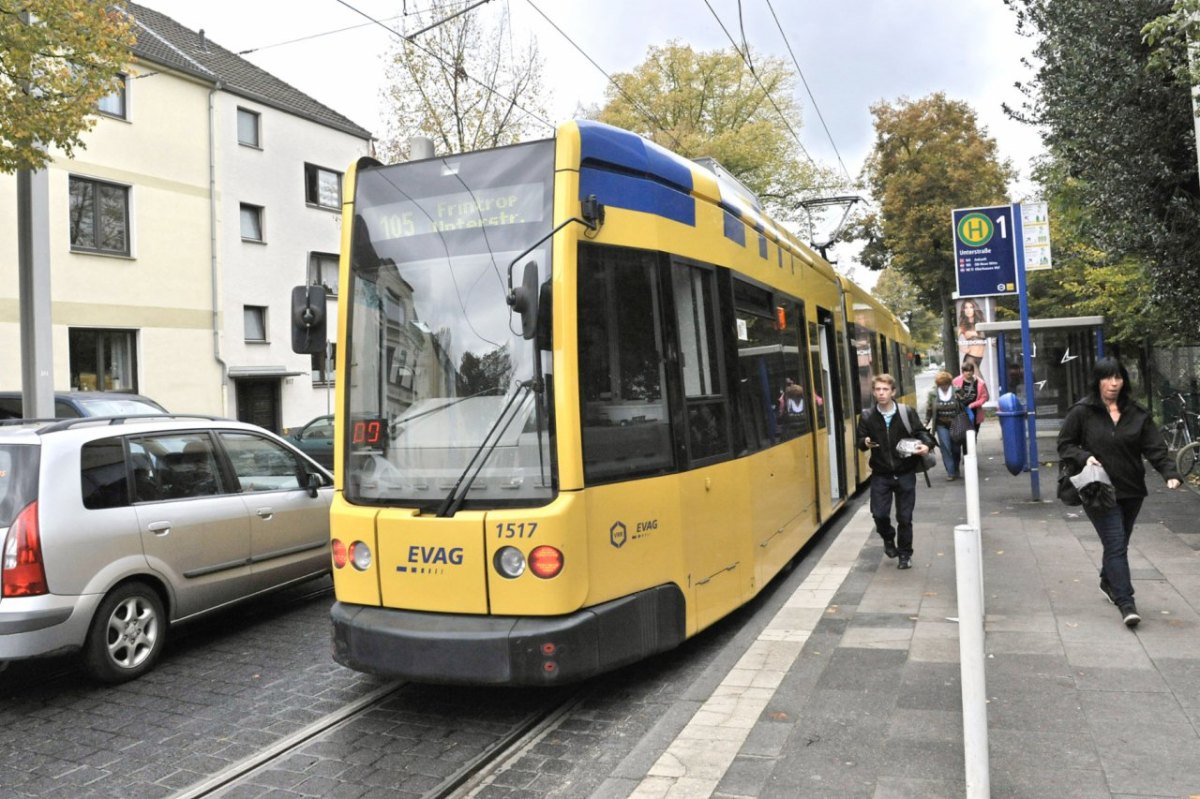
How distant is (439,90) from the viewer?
879 inches

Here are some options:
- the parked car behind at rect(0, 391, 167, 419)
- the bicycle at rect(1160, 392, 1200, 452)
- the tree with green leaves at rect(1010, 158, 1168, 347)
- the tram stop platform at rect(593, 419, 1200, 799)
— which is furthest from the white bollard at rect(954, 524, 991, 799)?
the bicycle at rect(1160, 392, 1200, 452)

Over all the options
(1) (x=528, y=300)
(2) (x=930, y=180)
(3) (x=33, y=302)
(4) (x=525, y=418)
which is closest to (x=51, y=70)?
(3) (x=33, y=302)

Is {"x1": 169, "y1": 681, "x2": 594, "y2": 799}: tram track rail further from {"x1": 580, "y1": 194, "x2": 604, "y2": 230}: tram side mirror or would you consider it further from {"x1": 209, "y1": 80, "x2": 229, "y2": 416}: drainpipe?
{"x1": 209, "y1": 80, "x2": 229, "y2": 416}: drainpipe

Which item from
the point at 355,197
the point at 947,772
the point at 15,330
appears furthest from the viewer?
the point at 15,330

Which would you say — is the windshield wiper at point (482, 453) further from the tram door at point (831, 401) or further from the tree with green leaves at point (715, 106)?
the tree with green leaves at point (715, 106)

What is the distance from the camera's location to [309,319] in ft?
17.3

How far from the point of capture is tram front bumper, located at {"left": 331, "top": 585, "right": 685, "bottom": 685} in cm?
440

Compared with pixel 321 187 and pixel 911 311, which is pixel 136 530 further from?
pixel 911 311

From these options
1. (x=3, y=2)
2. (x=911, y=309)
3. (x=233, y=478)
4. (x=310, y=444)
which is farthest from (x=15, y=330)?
(x=911, y=309)

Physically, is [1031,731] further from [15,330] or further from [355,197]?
[15,330]

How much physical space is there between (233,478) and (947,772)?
16.7 ft

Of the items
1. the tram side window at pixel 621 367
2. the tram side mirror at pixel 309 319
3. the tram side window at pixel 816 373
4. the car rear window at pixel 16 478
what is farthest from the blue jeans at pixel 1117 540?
the car rear window at pixel 16 478

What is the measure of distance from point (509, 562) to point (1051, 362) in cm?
1598

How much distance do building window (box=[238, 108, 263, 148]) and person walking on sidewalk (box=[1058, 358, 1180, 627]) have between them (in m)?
23.5
